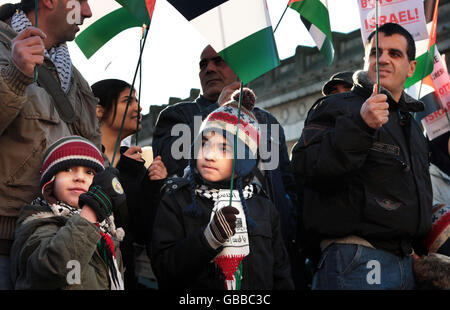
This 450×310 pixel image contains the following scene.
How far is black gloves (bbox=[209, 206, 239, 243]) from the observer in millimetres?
3172

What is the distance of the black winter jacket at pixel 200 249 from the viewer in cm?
332

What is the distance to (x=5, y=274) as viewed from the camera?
306 centimetres

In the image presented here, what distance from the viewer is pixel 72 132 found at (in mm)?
3717

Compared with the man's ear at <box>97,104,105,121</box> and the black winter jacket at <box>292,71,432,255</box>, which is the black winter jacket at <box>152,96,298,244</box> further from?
the man's ear at <box>97,104,105,121</box>

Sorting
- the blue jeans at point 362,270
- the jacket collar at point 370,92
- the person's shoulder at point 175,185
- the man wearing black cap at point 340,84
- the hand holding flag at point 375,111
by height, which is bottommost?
the blue jeans at point 362,270

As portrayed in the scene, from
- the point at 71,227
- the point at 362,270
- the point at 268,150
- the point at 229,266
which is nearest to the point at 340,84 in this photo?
the point at 268,150

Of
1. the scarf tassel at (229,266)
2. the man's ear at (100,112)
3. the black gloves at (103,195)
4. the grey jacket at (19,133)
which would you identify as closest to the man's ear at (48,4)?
the grey jacket at (19,133)

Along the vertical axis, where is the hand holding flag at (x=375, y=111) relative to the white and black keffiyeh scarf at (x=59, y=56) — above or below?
below

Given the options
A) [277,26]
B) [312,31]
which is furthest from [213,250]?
[312,31]

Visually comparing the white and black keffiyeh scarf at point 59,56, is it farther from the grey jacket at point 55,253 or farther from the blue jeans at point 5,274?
the blue jeans at point 5,274

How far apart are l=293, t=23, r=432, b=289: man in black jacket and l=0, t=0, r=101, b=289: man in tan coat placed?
121 centimetres

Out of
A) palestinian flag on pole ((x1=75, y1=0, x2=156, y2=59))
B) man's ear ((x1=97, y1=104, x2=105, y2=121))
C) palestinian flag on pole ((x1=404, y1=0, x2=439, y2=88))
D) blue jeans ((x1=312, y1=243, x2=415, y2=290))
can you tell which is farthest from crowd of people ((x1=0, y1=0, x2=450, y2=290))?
palestinian flag on pole ((x1=404, y1=0, x2=439, y2=88))

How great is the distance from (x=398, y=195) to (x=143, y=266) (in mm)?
1692

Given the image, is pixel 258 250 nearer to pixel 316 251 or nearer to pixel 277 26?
pixel 316 251
